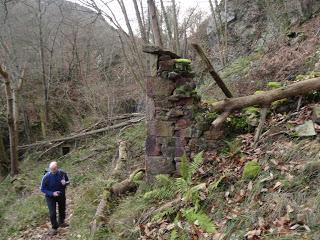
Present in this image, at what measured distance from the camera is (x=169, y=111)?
7.34 metres

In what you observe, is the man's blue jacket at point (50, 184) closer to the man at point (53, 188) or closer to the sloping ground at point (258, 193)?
the man at point (53, 188)

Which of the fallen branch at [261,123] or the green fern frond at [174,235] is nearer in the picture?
the green fern frond at [174,235]

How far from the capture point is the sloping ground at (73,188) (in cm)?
905

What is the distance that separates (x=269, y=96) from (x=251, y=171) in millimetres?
1828

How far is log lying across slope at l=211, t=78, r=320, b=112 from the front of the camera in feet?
21.3

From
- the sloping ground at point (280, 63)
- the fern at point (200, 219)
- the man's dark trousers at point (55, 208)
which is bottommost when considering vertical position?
the man's dark trousers at point (55, 208)

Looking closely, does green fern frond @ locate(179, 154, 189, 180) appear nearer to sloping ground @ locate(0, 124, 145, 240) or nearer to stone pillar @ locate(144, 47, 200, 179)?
stone pillar @ locate(144, 47, 200, 179)

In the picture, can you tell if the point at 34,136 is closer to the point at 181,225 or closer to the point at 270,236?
the point at 181,225

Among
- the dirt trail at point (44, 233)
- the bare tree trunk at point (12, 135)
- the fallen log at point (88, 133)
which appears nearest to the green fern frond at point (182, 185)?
the dirt trail at point (44, 233)

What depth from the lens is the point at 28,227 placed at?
382 inches

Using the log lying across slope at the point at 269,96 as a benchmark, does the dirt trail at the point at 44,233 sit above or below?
below

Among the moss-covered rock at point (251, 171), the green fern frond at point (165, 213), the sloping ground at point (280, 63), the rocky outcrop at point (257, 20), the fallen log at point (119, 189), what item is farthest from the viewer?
the rocky outcrop at point (257, 20)

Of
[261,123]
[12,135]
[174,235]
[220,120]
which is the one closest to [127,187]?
[220,120]

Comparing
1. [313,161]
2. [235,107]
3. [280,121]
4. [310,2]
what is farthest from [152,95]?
[310,2]
